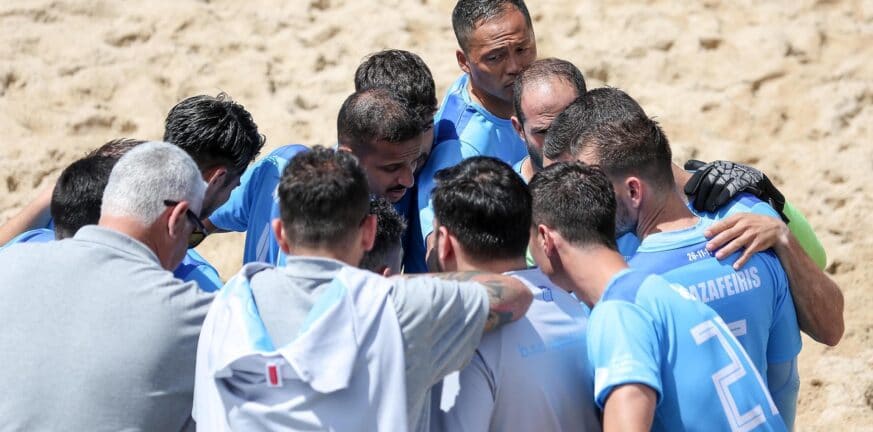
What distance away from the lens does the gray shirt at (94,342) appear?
105 inches

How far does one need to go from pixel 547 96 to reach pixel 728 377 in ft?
5.02

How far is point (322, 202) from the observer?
2598 millimetres

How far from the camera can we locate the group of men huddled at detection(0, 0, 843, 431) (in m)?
2.50

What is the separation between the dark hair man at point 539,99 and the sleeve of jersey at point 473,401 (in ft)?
4.42

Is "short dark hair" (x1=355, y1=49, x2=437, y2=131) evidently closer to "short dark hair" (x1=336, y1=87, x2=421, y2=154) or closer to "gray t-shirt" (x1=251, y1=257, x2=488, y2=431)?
"short dark hair" (x1=336, y1=87, x2=421, y2=154)

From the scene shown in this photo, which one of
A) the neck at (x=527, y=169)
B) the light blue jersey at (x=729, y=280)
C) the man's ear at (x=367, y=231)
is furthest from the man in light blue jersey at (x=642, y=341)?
the neck at (x=527, y=169)

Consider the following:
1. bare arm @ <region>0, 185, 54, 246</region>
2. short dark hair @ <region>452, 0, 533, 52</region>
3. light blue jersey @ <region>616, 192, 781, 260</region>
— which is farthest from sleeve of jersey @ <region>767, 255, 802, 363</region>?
bare arm @ <region>0, 185, 54, 246</region>

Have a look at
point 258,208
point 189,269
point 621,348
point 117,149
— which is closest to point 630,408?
point 621,348

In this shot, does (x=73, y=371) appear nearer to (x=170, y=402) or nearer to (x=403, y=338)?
(x=170, y=402)

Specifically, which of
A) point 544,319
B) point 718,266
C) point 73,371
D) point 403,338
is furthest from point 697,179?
point 73,371

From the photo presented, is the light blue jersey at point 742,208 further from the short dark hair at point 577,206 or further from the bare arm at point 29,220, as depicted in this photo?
the bare arm at point 29,220

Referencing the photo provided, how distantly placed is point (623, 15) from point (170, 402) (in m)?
5.05

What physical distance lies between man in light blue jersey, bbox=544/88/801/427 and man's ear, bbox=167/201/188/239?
1150 mm

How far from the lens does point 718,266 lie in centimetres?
304
